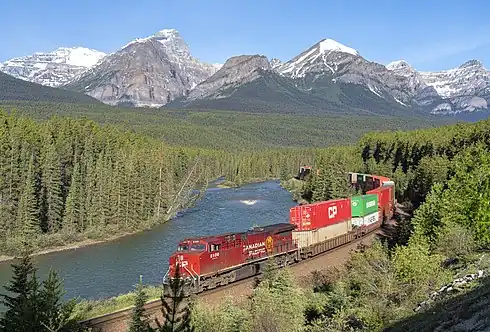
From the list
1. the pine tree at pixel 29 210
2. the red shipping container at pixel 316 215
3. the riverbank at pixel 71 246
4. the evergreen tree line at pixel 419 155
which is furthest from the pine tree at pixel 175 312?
the evergreen tree line at pixel 419 155

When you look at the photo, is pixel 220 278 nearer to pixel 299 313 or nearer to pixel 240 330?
pixel 299 313

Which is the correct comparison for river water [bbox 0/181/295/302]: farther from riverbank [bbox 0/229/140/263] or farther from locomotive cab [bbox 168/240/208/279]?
locomotive cab [bbox 168/240/208/279]

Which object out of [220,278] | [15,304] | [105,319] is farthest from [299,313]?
[15,304]

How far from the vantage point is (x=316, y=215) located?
5025cm

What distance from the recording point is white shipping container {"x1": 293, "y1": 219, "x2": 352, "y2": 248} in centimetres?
4775

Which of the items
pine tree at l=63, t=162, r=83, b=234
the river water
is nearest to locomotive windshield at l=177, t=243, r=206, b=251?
the river water

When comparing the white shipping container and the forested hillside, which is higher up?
the forested hillside

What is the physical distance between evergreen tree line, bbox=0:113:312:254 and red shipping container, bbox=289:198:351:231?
1303 inches

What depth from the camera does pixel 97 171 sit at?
263ft

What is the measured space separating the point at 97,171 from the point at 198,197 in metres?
38.1

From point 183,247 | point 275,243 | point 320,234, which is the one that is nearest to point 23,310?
point 183,247

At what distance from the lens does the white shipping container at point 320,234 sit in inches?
1880

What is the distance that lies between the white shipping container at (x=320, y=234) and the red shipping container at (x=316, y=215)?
0.44 m

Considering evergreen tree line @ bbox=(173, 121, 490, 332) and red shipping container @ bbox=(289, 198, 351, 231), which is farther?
red shipping container @ bbox=(289, 198, 351, 231)
